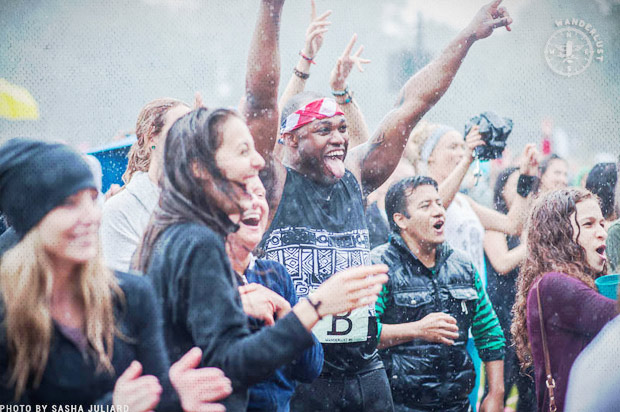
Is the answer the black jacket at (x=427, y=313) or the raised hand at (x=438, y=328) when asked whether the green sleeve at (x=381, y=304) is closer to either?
the black jacket at (x=427, y=313)

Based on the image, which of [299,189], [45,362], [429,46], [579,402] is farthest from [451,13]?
[45,362]

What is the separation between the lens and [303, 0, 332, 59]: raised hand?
2324mm

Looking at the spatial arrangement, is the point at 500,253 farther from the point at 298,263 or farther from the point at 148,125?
the point at 148,125

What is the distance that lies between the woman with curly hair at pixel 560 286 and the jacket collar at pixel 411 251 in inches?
12.0

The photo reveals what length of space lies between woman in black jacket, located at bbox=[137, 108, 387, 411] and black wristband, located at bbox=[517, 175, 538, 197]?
137 centimetres

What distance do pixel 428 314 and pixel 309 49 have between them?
111 centimetres

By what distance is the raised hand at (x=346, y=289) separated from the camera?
1.73 m

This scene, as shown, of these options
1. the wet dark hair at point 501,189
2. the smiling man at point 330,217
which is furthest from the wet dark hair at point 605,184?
the smiling man at point 330,217

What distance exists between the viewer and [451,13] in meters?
2.47

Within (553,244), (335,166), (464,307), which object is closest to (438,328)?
(464,307)

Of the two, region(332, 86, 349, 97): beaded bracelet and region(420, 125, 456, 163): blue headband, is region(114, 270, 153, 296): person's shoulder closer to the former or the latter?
region(332, 86, 349, 97): beaded bracelet

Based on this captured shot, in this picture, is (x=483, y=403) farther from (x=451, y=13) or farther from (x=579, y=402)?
(x=451, y=13)

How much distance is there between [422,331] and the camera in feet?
8.28

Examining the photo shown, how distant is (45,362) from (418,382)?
144 cm
